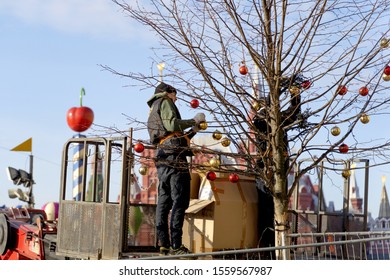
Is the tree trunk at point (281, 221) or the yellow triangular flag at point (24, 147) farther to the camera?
the yellow triangular flag at point (24, 147)

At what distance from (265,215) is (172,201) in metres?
1.12

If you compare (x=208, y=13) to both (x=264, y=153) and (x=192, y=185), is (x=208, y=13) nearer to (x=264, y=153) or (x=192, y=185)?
(x=264, y=153)

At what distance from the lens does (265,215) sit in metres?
8.86

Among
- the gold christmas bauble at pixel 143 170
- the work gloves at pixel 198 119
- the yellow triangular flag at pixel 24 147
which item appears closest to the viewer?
the work gloves at pixel 198 119

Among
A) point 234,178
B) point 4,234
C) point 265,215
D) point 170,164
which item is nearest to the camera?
point 170,164

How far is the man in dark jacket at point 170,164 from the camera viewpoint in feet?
26.5

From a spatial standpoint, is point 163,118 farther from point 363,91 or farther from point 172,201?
point 363,91

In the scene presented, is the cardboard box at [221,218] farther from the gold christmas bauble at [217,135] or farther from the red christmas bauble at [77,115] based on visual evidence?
the red christmas bauble at [77,115]

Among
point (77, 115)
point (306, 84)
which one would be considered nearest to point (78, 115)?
point (77, 115)

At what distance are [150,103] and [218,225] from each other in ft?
4.79

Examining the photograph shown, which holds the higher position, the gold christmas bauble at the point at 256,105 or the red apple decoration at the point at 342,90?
the red apple decoration at the point at 342,90

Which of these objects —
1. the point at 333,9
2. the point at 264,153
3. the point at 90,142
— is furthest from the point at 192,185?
the point at 333,9

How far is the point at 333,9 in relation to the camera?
7344 millimetres

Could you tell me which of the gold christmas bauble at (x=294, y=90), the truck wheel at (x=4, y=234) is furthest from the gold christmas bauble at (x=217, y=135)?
the truck wheel at (x=4, y=234)
